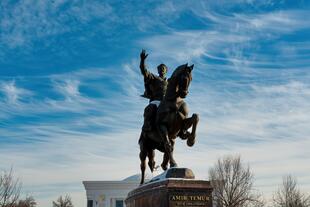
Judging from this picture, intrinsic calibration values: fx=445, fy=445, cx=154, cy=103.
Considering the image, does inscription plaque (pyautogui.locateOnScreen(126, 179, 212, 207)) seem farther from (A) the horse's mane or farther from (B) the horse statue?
(A) the horse's mane

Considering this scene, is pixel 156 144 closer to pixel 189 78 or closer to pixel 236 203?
pixel 189 78

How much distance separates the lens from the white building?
69.7 meters

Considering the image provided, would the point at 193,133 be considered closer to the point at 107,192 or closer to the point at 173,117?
the point at 173,117

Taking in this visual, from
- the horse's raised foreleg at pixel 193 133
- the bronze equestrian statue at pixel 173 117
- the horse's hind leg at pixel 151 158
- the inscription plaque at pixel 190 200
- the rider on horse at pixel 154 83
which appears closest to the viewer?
the inscription plaque at pixel 190 200

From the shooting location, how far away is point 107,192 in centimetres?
7081

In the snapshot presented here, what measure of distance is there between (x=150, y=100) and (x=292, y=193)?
121 feet

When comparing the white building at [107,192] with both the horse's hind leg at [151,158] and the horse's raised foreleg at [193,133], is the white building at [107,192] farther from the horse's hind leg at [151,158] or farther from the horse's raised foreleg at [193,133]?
the horse's raised foreleg at [193,133]

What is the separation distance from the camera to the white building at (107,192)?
229ft

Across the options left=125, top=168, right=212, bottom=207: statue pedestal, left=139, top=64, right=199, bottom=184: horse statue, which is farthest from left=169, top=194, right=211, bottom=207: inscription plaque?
left=139, top=64, right=199, bottom=184: horse statue

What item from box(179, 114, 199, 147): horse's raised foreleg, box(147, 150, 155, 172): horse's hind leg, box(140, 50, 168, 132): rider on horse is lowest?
box(147, 150, 155, 172): horse's hind leg

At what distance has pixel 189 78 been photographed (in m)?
10.5

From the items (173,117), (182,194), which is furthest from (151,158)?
(182,194)

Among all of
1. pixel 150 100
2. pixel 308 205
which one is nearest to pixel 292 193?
pixel 308 205

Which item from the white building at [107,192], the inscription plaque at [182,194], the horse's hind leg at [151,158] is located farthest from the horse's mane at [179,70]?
the white building at [107,192]
